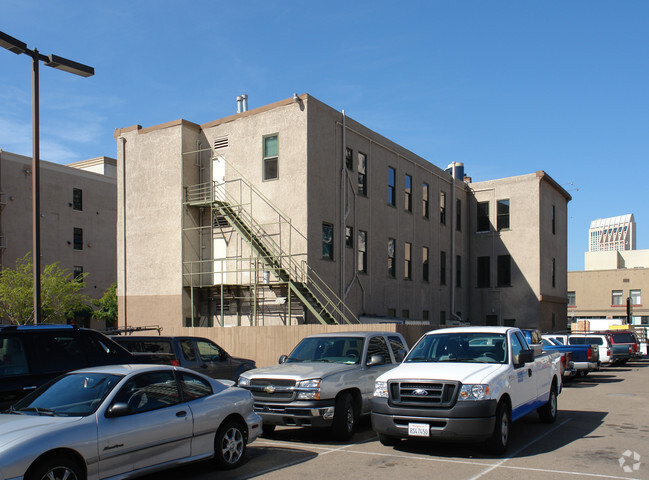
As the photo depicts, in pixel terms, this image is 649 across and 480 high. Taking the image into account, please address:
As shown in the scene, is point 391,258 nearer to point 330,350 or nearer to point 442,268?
point 442,268

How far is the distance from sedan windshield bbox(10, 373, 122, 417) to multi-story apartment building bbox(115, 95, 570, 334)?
1355 centimetres

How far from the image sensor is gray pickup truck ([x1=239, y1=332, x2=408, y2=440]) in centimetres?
991

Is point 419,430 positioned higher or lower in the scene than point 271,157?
lower

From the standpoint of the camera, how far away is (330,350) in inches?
459

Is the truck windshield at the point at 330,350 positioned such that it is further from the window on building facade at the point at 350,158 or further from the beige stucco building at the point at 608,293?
the beige stucco building at the point at 608,293

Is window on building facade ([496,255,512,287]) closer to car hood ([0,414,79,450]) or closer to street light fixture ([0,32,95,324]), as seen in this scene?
street light fixture ([0,32,95,324])

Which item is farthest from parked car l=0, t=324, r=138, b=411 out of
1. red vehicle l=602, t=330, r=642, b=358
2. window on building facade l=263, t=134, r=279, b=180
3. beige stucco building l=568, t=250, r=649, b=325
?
beige stucco building l=568, t=250, r=649, b=325

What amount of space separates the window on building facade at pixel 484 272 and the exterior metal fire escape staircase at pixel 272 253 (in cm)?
1456

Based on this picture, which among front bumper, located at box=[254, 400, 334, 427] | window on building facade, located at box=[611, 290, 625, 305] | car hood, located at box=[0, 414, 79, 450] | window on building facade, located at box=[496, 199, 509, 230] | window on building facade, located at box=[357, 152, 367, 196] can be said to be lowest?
window on building facade, located at box=[611, 290, 625, 305]

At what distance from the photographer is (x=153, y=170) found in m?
24.9

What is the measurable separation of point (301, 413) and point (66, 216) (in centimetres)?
3957

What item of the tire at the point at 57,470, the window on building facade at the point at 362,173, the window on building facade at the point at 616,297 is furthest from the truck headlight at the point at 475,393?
the window on building facade at the point at 616,297

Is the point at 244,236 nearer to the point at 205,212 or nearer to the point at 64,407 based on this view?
the point at 205,212

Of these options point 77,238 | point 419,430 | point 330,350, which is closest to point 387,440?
point 419,430
